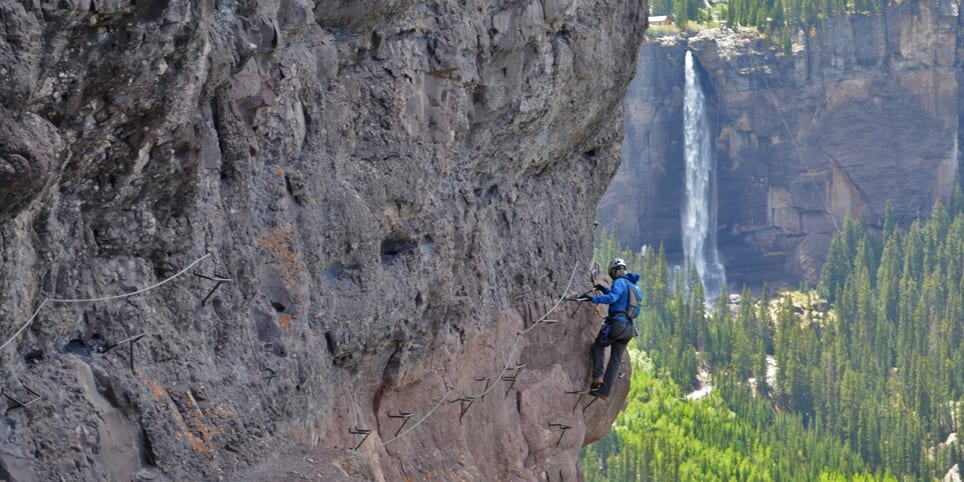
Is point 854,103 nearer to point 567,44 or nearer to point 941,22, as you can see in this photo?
point 941,22

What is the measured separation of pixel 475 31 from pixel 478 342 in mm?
2987

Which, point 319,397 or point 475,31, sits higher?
point 475,31

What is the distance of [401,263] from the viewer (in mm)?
12445

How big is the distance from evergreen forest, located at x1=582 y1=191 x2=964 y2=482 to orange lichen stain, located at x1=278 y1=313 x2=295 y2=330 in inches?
1910

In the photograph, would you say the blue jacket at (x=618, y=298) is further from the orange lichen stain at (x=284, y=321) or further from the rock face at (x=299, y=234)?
the orange lichen stain at (x=284, y=321)

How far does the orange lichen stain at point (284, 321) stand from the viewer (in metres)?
10.3

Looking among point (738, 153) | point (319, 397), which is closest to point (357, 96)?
point (319, 397)

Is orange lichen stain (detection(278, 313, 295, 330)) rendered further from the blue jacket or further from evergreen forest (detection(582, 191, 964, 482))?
evergreen forest (detection(582, 191, 964, 482))

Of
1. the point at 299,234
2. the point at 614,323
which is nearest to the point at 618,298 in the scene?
the point at 614,323

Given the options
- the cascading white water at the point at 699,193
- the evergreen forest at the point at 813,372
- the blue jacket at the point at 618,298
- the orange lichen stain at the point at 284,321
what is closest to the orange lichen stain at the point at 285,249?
the orange lichen stain at the point at 284,321

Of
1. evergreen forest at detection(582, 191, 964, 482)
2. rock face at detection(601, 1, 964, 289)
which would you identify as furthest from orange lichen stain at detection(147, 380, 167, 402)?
rock face at detection(601, 1, 964, 289)

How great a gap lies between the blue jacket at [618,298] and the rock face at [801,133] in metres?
80.7

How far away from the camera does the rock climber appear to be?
49.7 feet

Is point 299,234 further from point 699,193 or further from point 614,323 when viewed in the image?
point 699,193
